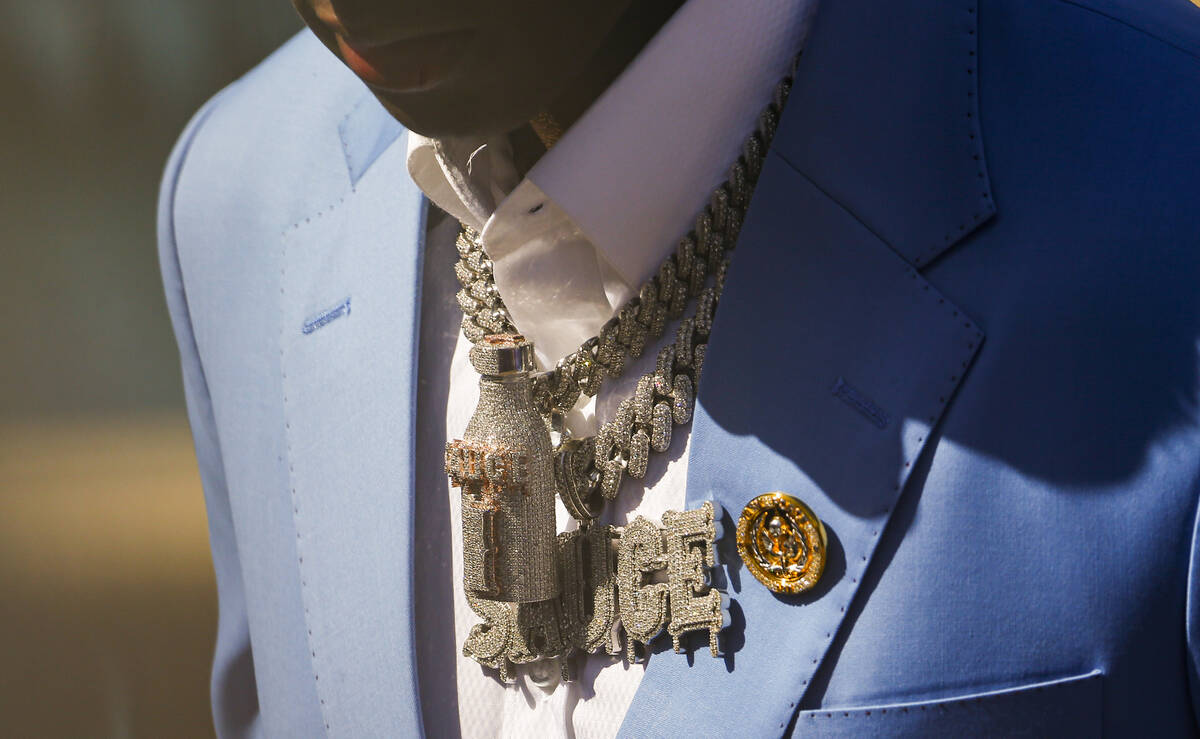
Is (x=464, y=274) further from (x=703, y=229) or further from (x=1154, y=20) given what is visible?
(x=1154, y=20)

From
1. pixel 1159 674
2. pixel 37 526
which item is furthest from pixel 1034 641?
pixel 37 526

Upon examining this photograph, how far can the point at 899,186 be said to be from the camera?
2.57 ft

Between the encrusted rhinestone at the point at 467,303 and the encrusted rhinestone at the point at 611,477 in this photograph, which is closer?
the encrusted rhinestone at the point at 611,477

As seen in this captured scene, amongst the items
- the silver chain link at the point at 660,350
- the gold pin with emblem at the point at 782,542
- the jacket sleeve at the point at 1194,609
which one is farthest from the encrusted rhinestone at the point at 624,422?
the jacket sleeve at the point at 1194,609

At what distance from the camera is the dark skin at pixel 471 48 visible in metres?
0.77

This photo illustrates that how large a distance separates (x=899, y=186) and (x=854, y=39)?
0.10 metres

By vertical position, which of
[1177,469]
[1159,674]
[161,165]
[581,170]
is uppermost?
[161,165]

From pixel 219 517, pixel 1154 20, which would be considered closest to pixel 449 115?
pixel 1154 20

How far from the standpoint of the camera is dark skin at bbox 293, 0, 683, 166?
771 mm

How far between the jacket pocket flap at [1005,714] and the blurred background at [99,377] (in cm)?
120

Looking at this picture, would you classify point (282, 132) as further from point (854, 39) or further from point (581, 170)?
point (854, 39)

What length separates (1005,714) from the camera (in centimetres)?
75

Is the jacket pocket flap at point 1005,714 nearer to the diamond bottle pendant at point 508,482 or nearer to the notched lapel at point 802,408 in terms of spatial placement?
the notched lapel at point 802,408

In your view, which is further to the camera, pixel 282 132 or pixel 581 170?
pixel 282 132
